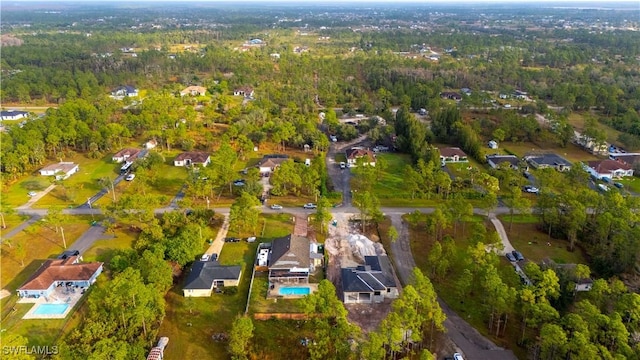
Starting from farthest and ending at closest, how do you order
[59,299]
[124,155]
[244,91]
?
1. [244,91]
2. [124,155]
3. [59,299]

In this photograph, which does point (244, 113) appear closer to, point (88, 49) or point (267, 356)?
point (267, 356)

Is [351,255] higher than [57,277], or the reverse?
[57,277]

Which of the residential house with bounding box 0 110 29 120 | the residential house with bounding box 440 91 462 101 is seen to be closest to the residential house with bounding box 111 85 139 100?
the residential house with bounding box 0 110 29 120

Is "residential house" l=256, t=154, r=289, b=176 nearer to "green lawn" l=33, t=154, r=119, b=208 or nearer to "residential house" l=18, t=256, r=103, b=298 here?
"green lawn" l=33, t=154, r=119, b=208

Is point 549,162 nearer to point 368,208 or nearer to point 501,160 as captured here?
point 501,160

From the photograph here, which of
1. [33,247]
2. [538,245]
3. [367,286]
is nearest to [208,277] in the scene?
[367,286]

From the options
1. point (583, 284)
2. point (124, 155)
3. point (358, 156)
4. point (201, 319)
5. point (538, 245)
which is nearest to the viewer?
point (201, 319)

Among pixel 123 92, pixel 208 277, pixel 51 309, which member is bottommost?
pixel 51 309

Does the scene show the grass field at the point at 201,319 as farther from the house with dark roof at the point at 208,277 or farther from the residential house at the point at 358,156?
the residential house at the point at 358,156
